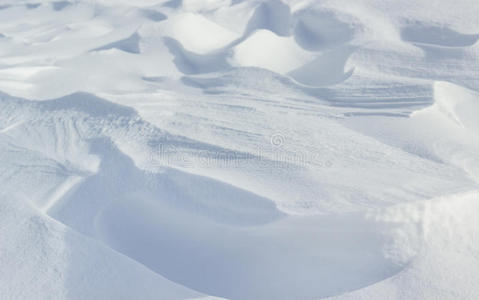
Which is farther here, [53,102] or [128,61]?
[128,61]

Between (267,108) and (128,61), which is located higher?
(267,108)

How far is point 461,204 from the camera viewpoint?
0.88 metres

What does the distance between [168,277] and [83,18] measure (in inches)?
71.6

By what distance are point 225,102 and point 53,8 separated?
1.63 metres

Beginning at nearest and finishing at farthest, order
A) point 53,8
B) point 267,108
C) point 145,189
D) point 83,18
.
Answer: point 145,189 < point 267,108 < point 83,18 < point 53,8

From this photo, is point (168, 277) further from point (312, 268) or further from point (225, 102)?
point (225, 102)

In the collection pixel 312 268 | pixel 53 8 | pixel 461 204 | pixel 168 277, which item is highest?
pixel 461 204

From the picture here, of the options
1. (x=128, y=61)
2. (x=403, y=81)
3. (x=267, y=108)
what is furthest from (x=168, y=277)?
(x=128, y=61)

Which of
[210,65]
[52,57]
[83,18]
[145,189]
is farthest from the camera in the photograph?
[83,18]

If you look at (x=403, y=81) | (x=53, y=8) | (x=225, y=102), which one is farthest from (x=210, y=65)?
(x=53, y=8)

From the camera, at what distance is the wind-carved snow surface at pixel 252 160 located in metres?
0.83

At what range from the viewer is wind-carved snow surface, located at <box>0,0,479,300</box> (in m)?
0.83

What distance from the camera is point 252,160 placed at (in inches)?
43.3

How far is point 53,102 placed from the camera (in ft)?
4.55
